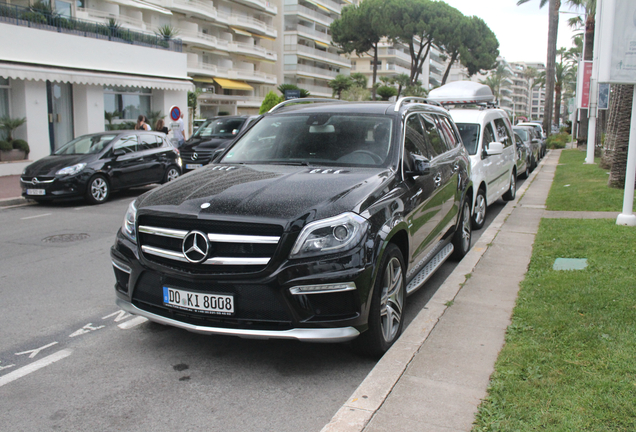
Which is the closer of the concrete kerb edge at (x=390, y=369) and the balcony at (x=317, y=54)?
the concrete kerb edge at (x=390, y=369)

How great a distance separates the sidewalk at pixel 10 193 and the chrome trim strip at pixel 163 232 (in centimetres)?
1060

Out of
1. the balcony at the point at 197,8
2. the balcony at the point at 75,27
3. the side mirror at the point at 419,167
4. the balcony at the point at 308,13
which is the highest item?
the balcony at the point at 308,13

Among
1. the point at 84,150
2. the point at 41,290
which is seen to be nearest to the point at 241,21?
the point at 84,150

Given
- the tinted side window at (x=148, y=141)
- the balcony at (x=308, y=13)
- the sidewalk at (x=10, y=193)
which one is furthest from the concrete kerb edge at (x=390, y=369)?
the balcony at (x=308, y=13)

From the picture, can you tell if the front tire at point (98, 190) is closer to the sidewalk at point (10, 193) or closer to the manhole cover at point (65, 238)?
the sidewalk at point (10, 193)

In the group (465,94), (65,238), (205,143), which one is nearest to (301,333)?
(65,238)

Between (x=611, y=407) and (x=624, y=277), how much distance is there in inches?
112

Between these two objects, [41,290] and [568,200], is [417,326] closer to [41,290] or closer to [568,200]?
[41,290]

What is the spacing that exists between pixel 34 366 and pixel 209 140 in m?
14.2

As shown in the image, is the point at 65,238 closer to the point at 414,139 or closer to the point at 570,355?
the point at 414,139

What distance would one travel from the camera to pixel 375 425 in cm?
305

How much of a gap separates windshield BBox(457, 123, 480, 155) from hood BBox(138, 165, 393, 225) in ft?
17.8

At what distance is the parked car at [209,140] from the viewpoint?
17.4m

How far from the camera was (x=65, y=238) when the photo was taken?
8859 millimetres
